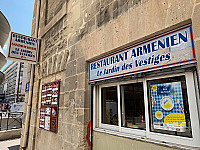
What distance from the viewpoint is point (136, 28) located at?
2008 mm

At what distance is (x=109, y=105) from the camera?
2.64 meters

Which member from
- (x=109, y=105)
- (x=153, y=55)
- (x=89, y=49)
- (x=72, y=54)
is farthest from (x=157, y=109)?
(x=72, y=54)

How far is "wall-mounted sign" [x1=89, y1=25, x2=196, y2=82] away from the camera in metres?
1.56

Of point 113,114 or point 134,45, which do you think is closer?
point 134,45

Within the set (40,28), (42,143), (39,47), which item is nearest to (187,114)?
(42,143)

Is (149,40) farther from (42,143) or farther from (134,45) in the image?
(42,143)

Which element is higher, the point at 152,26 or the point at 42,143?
the point at 152,26

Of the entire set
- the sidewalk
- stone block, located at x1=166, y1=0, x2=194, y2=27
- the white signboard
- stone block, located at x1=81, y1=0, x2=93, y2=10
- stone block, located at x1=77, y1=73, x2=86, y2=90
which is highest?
stone block, located at x1=81, y1=0, x2=93, y2=10

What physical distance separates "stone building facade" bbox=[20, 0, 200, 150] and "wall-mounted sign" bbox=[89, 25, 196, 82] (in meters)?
0.08

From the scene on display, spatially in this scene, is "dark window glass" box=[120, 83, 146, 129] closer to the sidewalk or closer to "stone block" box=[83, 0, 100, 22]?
"stone block" box=[83, 0, 100, 22]

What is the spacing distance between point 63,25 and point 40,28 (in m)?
2.33

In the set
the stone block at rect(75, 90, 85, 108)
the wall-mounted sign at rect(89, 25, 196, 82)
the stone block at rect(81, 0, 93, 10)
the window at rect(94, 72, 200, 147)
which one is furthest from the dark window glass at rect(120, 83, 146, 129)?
the stone block at rect(81, 0, 93, 10)

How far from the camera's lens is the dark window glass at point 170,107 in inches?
61.8

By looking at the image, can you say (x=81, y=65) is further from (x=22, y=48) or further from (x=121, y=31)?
(x=22, y=48)
